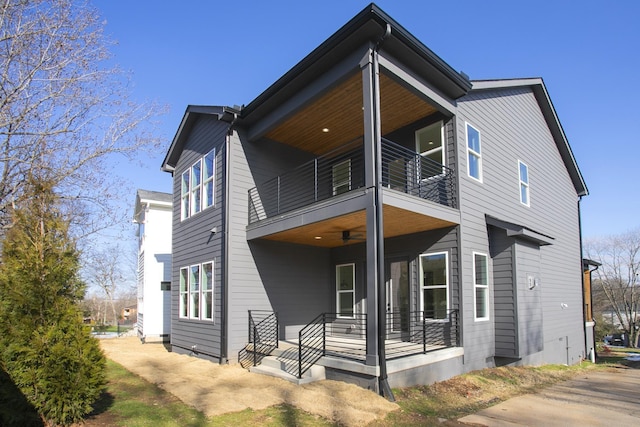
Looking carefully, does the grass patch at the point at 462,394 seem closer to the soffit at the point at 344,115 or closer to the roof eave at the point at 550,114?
the soffit at the point at 344,115

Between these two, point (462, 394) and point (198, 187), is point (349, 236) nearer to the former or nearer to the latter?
point (462, 394)

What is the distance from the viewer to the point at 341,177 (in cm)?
1315

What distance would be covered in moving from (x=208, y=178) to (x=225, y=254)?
288cm

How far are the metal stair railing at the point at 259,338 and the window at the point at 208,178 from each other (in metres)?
3.66

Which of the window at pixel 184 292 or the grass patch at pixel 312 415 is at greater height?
the window at pixel 184 292

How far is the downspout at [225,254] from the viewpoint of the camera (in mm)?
10727

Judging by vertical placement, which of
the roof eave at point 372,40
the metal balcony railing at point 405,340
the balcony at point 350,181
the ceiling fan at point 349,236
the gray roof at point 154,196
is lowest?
the metal balcony railing at point 405,340

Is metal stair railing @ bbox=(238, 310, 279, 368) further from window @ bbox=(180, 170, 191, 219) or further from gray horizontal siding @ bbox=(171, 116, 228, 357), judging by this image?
window @ bbox=(180, 170, 191, 219)

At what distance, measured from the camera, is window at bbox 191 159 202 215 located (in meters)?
13.5

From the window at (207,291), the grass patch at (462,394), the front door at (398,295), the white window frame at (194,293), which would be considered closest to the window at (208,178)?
the window at (207,291)

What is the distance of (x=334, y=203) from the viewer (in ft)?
28.5

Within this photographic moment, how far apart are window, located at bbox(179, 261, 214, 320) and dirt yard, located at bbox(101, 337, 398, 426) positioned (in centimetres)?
205

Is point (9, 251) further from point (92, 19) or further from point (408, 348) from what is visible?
point (408, 348)

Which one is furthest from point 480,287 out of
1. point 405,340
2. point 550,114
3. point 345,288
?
point 550,114
